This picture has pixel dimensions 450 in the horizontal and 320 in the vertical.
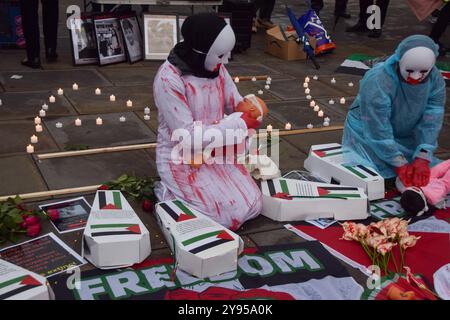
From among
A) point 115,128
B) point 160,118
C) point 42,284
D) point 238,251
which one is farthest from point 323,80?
point 42,284

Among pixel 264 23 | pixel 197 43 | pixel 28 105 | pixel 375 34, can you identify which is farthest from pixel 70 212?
pixel 375 34

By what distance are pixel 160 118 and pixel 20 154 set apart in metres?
1.32

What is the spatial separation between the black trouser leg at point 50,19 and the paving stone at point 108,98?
1.01 m

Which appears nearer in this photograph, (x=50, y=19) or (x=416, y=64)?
(x=416, y=64)

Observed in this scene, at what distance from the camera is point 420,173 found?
3754 millimetres

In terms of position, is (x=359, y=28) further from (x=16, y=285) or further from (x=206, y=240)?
(x=16, y=285)

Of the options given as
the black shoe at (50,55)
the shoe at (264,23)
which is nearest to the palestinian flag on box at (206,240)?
the black shoe at (50,55)

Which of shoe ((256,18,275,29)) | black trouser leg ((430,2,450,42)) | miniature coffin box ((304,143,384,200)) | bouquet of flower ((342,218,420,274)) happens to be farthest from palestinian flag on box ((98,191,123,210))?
shoe ((256,18,275,29))

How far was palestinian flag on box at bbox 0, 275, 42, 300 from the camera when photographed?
2.46 metres

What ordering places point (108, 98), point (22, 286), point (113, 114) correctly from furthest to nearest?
point (108, 98) < point (113, 114) < point (22, 286)

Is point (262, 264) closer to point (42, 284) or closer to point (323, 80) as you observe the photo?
point (42, 284)

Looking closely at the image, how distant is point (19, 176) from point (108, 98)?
1.89 metres

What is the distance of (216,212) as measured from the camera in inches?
128

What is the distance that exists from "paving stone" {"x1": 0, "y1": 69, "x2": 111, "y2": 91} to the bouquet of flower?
3525 millimetres
